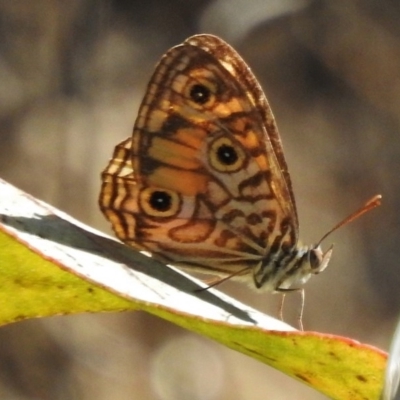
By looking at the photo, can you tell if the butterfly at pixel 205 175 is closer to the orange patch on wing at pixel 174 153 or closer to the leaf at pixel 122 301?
the orange patch on wing at pixel 174 153

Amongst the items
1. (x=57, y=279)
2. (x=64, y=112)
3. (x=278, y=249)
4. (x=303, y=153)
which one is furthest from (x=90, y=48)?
(x=57, y=279)

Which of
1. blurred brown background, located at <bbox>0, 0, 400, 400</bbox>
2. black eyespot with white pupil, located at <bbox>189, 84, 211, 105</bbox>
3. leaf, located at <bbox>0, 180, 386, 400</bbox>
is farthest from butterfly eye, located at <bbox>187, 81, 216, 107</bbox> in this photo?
blurred brown background, located at <bbox>0, 0, 400, 400</bbox>

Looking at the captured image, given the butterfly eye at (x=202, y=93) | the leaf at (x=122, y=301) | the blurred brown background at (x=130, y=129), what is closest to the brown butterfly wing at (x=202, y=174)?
the butterfly eye at (x=202, y=93)

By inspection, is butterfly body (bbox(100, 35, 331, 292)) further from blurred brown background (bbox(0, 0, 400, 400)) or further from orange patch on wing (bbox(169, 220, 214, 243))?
blurred brown background (bbox(0, 0, 400, 400))

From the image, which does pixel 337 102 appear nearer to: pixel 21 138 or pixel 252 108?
pixel 21 138

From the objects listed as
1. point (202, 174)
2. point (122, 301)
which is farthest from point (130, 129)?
point (122, 301)
